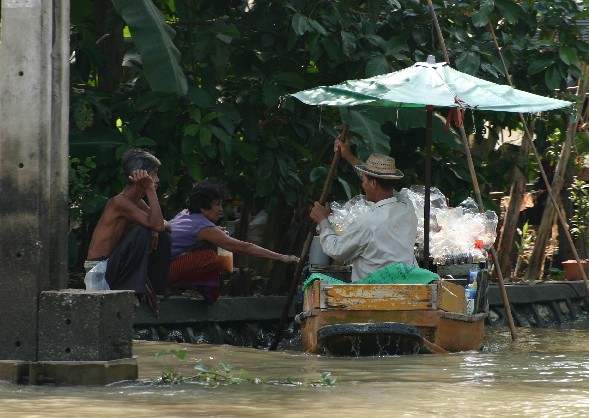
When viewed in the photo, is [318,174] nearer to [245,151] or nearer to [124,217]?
[245,151]

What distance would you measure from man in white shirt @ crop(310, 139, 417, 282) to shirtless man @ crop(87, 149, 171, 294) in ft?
3.98

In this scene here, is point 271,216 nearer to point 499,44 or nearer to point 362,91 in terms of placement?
point 499,44

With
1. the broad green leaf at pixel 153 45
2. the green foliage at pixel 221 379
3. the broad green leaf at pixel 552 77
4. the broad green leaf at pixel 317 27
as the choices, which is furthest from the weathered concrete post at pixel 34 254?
the broad green leaf at pixel 552 77

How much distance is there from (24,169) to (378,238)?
3.23m

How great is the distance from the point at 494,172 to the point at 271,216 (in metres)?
2.37

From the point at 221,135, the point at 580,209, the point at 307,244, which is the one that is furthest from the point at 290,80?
the point at 580,209

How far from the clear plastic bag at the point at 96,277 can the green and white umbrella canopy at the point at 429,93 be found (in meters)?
1.86

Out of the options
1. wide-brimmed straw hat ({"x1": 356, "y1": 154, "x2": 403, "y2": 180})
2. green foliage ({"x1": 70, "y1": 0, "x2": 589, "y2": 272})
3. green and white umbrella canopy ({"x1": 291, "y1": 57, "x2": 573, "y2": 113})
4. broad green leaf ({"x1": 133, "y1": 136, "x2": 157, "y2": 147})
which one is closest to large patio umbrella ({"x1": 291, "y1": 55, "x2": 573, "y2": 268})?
green and white umbrella canopy ({"x1": 291, "y1": 57, "x2": 573, "y2": 113})

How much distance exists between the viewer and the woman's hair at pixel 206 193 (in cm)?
991

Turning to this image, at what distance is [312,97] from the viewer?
908 centimetres

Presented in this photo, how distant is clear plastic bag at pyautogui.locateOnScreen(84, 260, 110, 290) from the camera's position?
28.7ft

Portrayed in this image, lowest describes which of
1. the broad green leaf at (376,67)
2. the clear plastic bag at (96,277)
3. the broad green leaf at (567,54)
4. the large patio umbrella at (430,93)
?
the clear plastic bag at (96,277)

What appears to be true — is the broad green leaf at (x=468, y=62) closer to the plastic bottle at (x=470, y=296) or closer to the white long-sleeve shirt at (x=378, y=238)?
the plastic bottle at (x=470, y=296)

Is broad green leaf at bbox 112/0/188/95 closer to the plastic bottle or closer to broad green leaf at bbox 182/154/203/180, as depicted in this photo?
broad green leaf at bbox 182/154/203/180
